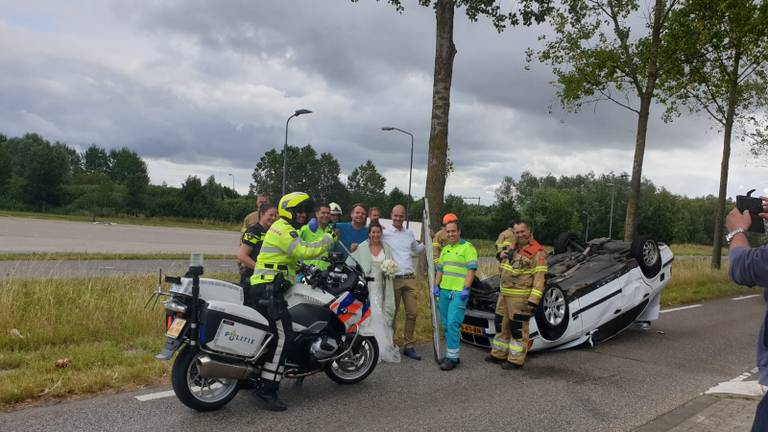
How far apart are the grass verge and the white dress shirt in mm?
1206

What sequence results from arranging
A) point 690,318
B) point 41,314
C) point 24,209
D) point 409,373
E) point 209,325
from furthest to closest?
point 24,209, point 690,318, point 41,314, point 409,373, point 209,325

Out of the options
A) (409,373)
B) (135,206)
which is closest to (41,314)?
(409,373)

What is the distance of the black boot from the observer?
5.08m

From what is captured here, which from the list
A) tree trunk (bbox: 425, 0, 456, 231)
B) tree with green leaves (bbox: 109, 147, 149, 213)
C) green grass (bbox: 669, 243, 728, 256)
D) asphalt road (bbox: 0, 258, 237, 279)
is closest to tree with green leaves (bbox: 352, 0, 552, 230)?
tree trunk (bbox: 425, 0, 456, 231)

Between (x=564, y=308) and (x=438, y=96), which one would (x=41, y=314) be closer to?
(x=564, y=308)

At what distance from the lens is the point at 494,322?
744 centimetres

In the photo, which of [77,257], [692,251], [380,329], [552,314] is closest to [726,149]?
[552,314]

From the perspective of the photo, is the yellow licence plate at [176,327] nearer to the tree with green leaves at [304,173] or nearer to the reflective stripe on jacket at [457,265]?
→ the reflective stripe on jacket at [457,265]

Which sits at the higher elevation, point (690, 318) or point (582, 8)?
point (582, 8)

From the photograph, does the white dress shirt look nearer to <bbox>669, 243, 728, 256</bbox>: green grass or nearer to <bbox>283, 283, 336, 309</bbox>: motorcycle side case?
<bbox>283, 283, 336, 309</bbox>: motorcycle side case

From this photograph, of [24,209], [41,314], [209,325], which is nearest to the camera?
[209,325]

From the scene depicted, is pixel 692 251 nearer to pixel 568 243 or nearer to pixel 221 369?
pixel 568 243

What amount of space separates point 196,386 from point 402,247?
338cm

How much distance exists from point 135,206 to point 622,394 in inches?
2208
